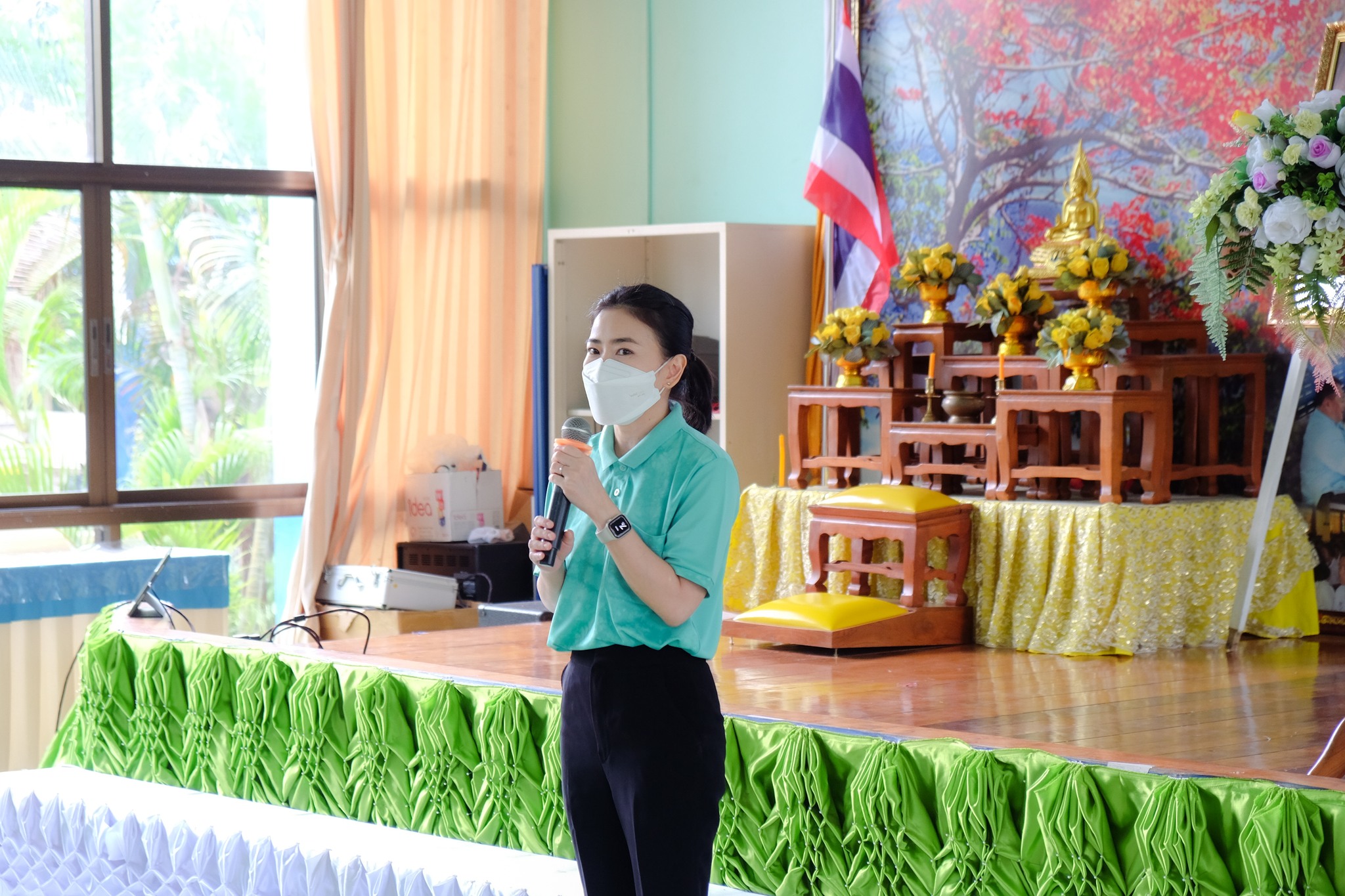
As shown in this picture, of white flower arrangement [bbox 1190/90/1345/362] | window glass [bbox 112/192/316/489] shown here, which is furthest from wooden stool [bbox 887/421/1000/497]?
window glass [bbox 112/192/316/489]

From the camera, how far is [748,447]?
18.8 feet

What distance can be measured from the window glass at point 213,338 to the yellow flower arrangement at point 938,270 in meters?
2.41

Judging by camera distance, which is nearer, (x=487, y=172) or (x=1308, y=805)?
(x=1308, y=805)

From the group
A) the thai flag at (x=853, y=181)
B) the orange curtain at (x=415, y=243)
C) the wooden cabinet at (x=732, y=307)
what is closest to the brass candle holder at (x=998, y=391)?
the thai flag at (x=853, y=181)

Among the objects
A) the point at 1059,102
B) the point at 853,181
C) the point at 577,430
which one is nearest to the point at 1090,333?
the point at 1059,102

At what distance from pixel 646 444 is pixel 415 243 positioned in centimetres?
439

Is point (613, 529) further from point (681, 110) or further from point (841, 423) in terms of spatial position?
point (681, 110)

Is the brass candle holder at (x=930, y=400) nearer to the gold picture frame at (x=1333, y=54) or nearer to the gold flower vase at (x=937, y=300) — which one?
the gold flower vase at (x=937, y=300)

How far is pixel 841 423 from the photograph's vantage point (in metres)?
5.17

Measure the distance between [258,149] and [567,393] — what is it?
58.6 inches

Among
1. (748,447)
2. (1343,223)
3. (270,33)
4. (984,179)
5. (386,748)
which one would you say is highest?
(270,33)

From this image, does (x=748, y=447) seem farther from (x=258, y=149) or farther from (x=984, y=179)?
(x=258, y=149)

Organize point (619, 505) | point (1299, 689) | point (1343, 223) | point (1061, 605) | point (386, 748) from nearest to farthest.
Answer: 1. point (619, 505)
2. point (1343, 223)
3. point (386, 748)
4. point (1299, 689)
5. point (1061, 605)

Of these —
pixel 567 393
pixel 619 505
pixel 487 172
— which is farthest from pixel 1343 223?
pixel 487 172
